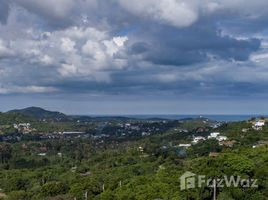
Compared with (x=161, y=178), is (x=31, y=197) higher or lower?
lower

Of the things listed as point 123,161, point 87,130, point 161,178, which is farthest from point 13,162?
point 87,130

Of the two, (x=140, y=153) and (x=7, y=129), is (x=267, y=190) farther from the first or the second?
(x=7, y=129)

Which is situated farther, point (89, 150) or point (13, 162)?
point (89, 150)

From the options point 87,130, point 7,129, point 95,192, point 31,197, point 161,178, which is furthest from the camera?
point 87,130

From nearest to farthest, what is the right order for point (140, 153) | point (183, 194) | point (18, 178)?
point (183, 194), point (18, 178), point (140, 153)

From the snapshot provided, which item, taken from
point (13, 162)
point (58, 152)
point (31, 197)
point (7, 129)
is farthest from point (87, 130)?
point (31, 197)

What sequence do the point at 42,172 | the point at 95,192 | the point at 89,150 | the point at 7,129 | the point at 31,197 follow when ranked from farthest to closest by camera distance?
1. the point at 7,129
2. the point at 89,150
3. the point at 42,172
4. the point at 31,197
5. the point at 95,192

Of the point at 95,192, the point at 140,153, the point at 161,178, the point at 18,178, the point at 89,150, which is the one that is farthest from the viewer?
the point at 89,150

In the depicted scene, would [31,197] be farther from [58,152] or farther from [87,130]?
[87,130]

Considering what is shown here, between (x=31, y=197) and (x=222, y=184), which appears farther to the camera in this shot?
(x=31, y=197)
